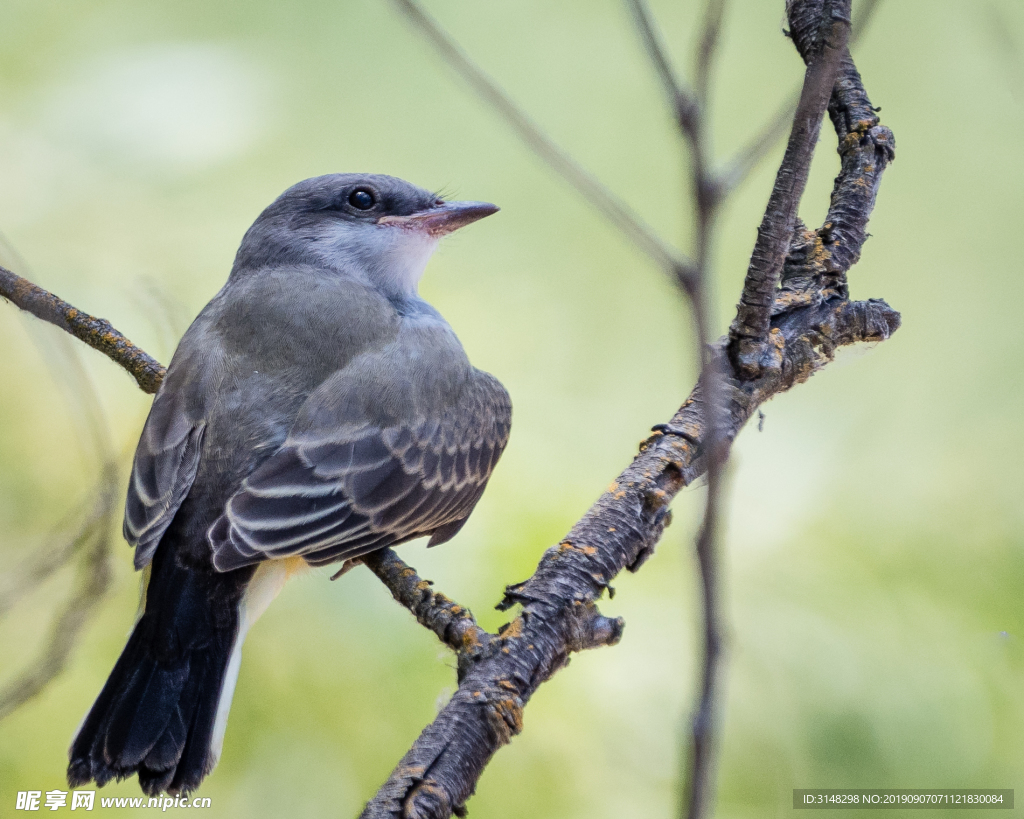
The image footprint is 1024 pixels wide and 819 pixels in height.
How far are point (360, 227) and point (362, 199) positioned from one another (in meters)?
0.08

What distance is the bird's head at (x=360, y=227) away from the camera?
96.0 inches

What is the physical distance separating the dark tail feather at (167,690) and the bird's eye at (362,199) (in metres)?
1.01

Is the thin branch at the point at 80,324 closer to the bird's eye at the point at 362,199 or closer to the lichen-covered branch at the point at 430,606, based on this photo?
the bird's eye at the point at 362,199

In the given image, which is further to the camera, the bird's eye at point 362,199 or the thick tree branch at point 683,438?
the bird's eye at point 362,199

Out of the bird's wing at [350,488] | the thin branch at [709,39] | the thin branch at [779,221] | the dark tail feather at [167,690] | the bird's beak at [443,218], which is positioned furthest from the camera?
the bird's beak at [443,218]

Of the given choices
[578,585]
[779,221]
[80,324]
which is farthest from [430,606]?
[80,324]

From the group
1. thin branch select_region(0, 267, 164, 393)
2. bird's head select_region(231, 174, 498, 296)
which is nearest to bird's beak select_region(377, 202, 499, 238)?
bird's head select_region(231, 174, 498, 296)

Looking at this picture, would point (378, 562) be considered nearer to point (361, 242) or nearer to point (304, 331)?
point (304, 331)

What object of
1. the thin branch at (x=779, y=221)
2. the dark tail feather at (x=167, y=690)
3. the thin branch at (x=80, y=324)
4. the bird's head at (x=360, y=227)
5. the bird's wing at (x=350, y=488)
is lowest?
the dark tail feather at (x=167, y=690)

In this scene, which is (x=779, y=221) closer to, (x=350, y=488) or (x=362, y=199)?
(x=350, y=488)

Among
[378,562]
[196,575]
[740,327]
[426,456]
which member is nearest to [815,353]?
[740,327]

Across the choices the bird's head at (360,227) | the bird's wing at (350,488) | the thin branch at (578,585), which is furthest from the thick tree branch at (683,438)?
the bird's head at (360,227)

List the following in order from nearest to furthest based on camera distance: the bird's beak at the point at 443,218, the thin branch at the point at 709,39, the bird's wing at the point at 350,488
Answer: the thin branch at the point at 709,39, the bird's wing at the point at 350,488, the bird's beak at the point at 443,218

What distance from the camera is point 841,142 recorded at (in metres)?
2.39
